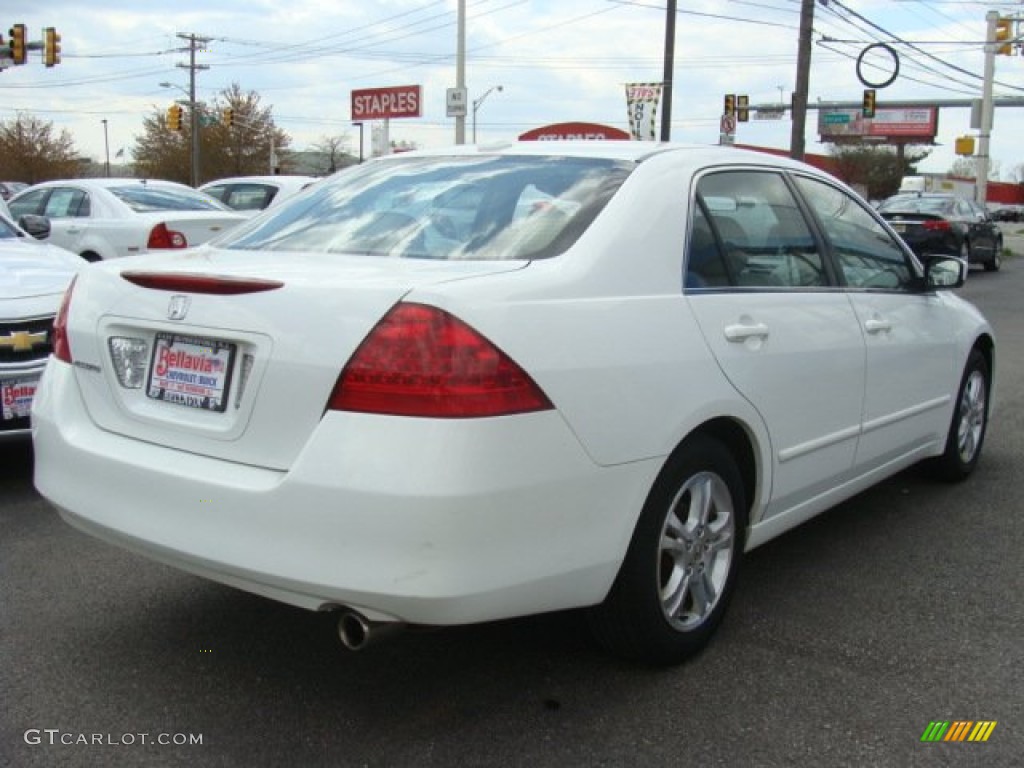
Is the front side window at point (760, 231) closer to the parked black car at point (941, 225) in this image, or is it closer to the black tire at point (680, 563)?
the black tire at point (680, 563)

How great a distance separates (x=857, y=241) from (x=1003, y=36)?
3044 cm

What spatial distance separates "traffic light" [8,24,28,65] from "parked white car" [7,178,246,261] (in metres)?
21.5

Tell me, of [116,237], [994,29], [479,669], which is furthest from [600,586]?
[994,29]

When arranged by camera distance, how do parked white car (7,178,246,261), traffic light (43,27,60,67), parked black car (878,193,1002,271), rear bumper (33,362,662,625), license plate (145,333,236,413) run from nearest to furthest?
rear bumper (33,362,662,625) → license plate (145,333,236,413) → parked white car (7,178,246,261) → parked black car (878,193,1002,271) → traffic light (43,27,60,67)

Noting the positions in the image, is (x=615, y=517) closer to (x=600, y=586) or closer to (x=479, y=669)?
(x=600, y=586)

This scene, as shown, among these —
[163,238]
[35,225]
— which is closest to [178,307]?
[35,225]

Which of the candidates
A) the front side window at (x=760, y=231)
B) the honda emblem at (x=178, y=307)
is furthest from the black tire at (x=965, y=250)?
the honda emblem at (x=178, y=307)

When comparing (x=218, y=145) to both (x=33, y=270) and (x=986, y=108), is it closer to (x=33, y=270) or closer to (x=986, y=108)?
(x=986, y=108)

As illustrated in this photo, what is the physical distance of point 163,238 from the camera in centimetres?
993

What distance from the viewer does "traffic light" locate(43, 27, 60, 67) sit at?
1223 inches

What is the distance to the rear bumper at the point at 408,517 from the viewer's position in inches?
94.3

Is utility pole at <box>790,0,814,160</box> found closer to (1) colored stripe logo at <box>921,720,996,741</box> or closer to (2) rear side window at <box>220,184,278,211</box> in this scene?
(2) rear side window at <box>220,184,278,211</box>

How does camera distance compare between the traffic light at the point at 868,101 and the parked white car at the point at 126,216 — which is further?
the traffic light at the point at 868,101

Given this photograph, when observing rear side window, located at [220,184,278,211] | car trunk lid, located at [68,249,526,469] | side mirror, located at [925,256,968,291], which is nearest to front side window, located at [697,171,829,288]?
car trunk lid, located at [68,249,526,469]
